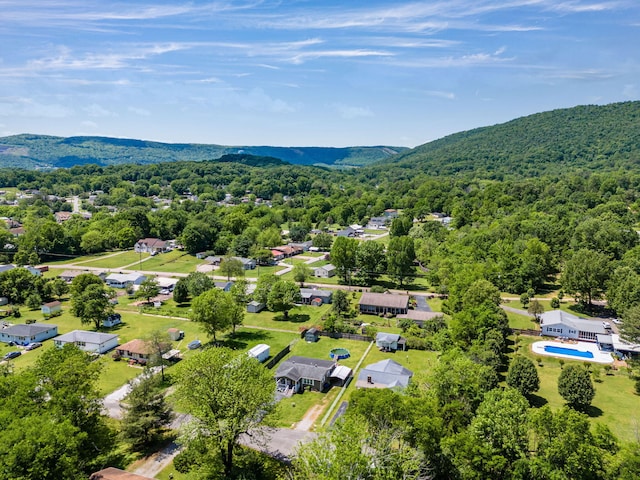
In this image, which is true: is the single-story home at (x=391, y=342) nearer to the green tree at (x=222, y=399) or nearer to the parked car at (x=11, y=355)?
the green tree at (x=222, y=399)

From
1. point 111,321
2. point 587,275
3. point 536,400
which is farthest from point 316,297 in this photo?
point 587,275

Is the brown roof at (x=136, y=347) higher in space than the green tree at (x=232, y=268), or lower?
lower

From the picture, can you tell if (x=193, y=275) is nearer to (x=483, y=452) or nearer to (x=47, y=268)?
(x=47, y=268)

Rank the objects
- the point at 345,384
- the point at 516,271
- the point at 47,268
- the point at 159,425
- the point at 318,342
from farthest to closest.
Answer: the point at 47,268 < the point at 516,271 < the point at 318,342 < the point at 345,384 < the point at 159,425

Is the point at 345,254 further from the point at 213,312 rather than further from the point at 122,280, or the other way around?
the point at 122,280

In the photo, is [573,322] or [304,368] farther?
[573,322]

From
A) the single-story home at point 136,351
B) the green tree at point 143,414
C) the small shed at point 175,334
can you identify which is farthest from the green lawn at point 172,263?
the green tree at point 143,414

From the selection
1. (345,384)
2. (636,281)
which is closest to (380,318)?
(345,384)
